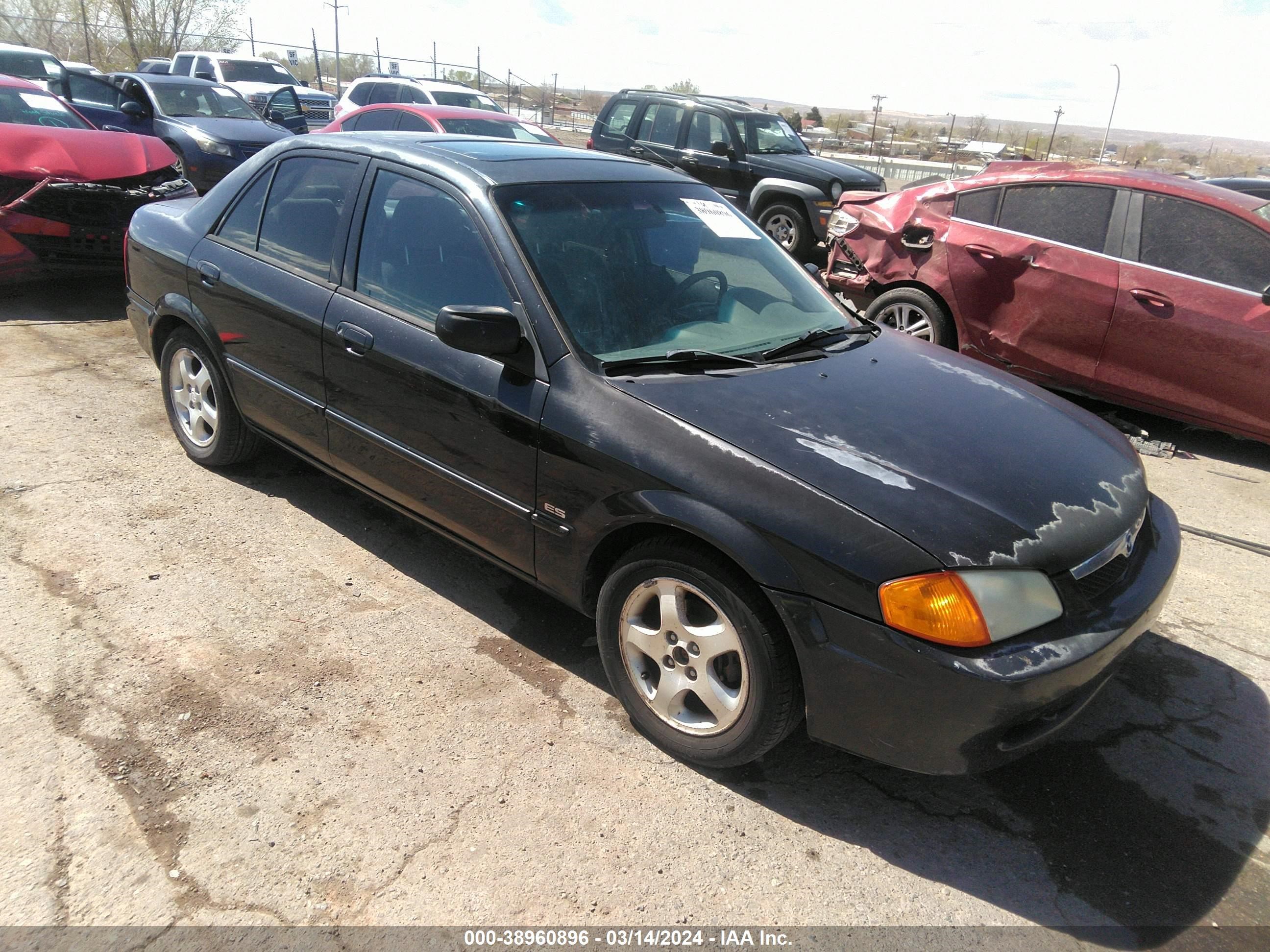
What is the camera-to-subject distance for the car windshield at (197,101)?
12422 millimetres

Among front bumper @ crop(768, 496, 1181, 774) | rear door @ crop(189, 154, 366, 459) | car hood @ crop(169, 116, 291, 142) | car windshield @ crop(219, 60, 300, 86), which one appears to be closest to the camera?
front bumper @ crop(768, 496, 1181, 774)

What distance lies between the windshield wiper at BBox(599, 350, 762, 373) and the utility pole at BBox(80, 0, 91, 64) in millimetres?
39684

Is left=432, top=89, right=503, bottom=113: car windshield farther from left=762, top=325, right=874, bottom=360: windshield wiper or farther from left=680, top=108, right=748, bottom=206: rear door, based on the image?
left=762, top=325, right=874, bottom=360: windshield wiper

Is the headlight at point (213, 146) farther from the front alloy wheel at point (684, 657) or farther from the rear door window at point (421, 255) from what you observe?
the front alloy wheel at point (684, 657)

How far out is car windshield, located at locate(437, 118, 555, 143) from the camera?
1097 cm

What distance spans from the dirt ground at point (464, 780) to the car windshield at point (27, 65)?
13110mm

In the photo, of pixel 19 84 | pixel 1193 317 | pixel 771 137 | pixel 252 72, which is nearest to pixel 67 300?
pixel 19 84

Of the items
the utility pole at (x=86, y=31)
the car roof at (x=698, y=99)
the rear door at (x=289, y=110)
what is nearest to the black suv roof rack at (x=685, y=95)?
the car roof at (x=698, y=99)

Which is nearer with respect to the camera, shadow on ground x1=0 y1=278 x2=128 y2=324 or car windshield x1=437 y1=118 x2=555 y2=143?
shadow on ground x1=0 y1=278 x2=128 y2=324

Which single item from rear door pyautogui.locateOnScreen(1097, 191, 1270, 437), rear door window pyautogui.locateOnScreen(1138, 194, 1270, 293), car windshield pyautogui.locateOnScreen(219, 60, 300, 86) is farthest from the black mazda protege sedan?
car windshield pyautogui.locateOnScreen(219, 60, 300, 86)

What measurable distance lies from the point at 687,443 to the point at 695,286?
965 mm

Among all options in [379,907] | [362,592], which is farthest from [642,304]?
[379,907]

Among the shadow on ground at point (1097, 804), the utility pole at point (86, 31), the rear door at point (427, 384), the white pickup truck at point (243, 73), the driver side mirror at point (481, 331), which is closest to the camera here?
the shadow on ground at point (1097, 804)

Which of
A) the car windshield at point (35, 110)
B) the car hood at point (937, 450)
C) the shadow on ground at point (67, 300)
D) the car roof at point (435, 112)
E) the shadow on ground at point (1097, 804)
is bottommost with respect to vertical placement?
the shadow on ground at point (1097, 804)
